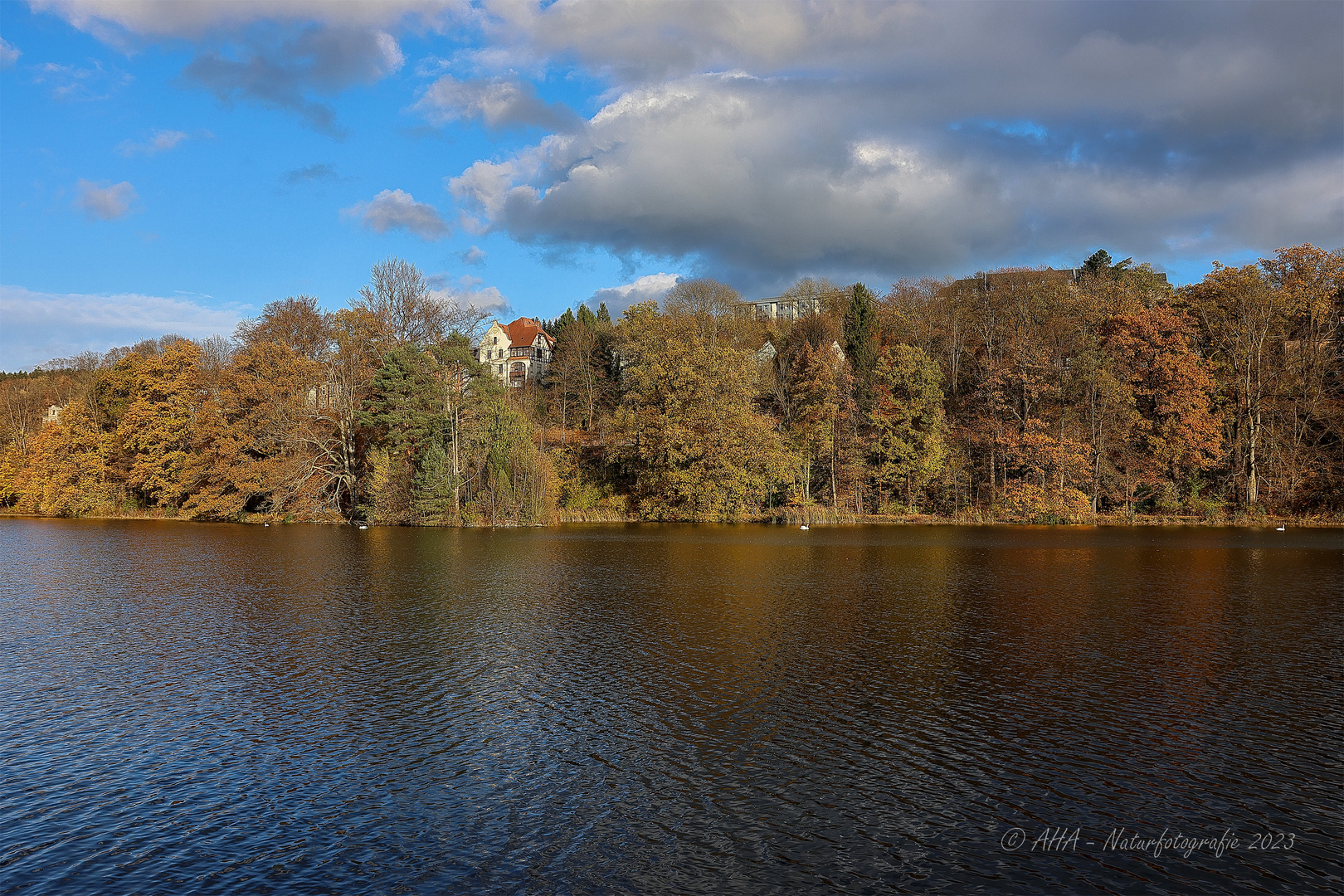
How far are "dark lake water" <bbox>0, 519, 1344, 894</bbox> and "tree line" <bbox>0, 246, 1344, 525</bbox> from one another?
1356 inches

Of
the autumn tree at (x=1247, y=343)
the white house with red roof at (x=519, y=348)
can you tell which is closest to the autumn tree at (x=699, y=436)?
the autumn tree at (x=1247, y=343)

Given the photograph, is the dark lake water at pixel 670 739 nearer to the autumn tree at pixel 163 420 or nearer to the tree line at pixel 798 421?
the tree line at pixel 798 421

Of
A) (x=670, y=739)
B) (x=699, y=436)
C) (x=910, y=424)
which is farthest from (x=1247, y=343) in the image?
(x=670, y=739)

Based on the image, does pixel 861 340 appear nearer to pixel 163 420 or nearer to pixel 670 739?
pixel 670 739

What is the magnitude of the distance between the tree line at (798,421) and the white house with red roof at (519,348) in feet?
168

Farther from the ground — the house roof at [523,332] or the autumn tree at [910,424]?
the house roof at [523,332]

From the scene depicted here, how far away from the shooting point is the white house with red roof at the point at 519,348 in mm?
127875

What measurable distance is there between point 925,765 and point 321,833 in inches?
375

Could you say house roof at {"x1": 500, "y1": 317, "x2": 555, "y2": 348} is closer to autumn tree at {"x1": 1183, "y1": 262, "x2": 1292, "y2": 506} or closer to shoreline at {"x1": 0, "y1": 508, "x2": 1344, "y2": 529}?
shoreline at {"x1": 0, "y1": 508, "x2": 1344, "y2": 529}

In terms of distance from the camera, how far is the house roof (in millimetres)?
135000

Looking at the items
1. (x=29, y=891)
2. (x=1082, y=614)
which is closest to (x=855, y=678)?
(x=1082, y=614)

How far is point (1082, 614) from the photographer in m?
25.8

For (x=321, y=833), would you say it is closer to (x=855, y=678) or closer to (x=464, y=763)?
(x=464, y=763)

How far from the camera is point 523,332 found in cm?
13800
